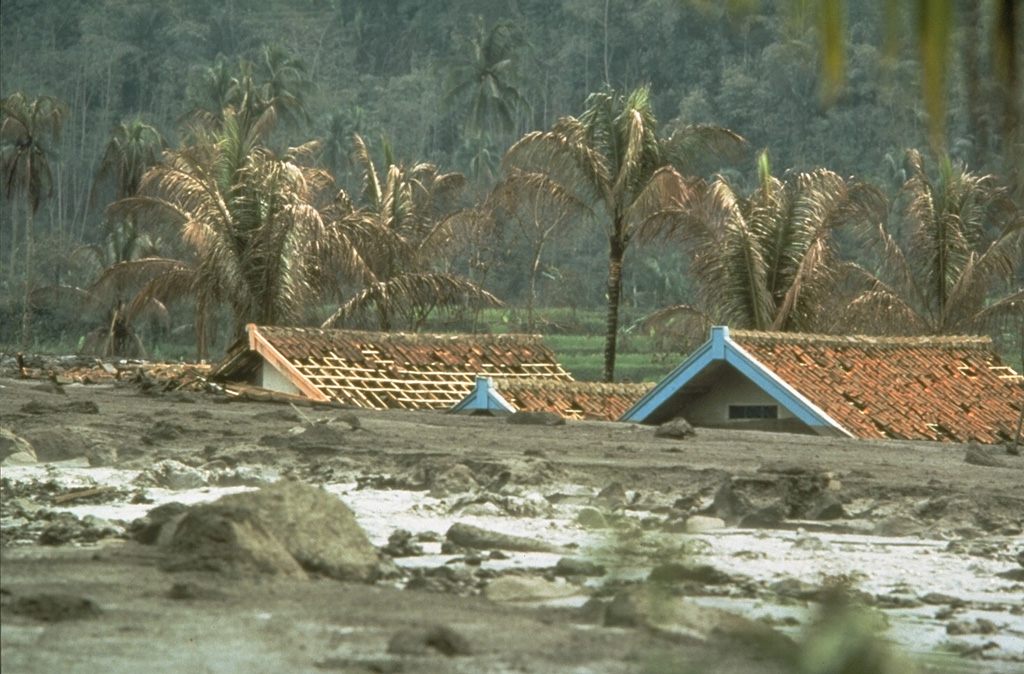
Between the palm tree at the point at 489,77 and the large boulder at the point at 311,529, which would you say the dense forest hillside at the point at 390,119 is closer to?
the palm tree at the point at 489,77

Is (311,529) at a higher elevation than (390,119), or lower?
lower

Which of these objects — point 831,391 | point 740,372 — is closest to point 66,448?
point 740,372

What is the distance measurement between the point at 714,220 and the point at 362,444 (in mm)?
13543

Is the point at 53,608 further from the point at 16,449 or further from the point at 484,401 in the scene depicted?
the point at 484,401

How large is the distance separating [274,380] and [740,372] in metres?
7.34

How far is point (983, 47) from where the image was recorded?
39.9 inches

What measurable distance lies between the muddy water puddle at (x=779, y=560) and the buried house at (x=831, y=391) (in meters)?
7.44

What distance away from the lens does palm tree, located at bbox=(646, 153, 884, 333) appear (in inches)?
912

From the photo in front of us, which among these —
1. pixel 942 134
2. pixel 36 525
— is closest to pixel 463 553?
pixel 36 525

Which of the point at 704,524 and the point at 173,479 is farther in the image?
the point at 173,479

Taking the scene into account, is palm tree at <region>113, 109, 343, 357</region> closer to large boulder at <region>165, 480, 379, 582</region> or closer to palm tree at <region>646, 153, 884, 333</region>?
palm tree at <region>646, 153, 884, 333</region>

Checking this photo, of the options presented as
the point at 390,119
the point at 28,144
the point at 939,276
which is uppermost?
the point at 390,119

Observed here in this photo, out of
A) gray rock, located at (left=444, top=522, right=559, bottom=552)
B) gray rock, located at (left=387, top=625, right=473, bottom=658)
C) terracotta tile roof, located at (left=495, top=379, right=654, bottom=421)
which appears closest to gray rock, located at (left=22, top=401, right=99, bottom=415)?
terracotta tile roof, located at (left=495, top=379, right=654, bottom=421)

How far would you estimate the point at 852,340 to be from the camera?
19.0 m
